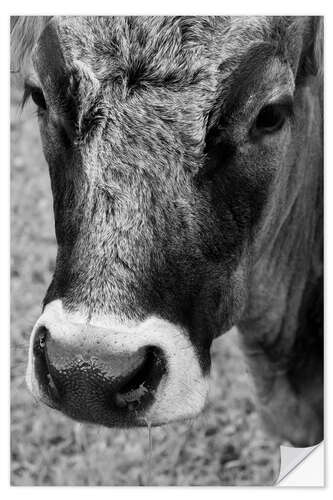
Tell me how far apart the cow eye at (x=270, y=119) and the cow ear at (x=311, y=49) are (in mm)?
181

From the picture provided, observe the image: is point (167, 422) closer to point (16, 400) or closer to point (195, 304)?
point (195, 304)

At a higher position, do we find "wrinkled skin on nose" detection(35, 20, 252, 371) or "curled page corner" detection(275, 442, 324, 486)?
"wrinkled skin on nose" detection(35, 20, 252, 371)

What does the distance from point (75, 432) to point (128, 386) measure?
1398 millimetres

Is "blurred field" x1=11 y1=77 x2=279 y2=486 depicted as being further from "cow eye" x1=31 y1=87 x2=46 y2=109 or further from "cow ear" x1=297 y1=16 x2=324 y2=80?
"cow ear" x1=297 y1=16 x2=324 y2=80

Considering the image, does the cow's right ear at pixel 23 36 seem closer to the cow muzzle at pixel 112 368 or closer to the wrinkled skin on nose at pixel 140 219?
the wrinkled skin on nose at pixel 140 219

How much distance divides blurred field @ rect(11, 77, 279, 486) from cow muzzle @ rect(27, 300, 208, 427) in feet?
2.60

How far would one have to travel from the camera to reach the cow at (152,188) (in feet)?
4.86

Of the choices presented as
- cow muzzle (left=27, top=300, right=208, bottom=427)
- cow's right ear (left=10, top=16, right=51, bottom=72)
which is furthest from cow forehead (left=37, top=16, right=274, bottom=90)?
cow muzzle (left=27, top=300, right=208, bottom=427)

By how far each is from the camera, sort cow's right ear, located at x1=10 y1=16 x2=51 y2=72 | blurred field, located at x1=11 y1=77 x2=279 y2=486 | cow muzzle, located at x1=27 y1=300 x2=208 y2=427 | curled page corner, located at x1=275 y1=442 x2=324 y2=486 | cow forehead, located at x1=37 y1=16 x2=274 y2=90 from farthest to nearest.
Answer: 1. blurred field, located at x1=11 y1=77 x2=279 y2=486
2. curled page corner, located at x1=275 y1=442 x2=324 y2=486
3. cow's right ear, located at x1=10 y1=16 x2=51 y2=72
4. cow forehead, located at x1=37 y1=16 x2=274 y2=90
5. cow muzzle, located at x1=27 y1=300 x2=208 y2=427

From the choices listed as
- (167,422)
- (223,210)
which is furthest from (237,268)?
(167,422)

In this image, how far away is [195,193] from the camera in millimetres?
1617

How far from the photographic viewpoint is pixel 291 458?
2277 mm

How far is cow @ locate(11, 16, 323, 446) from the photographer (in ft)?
4.86
